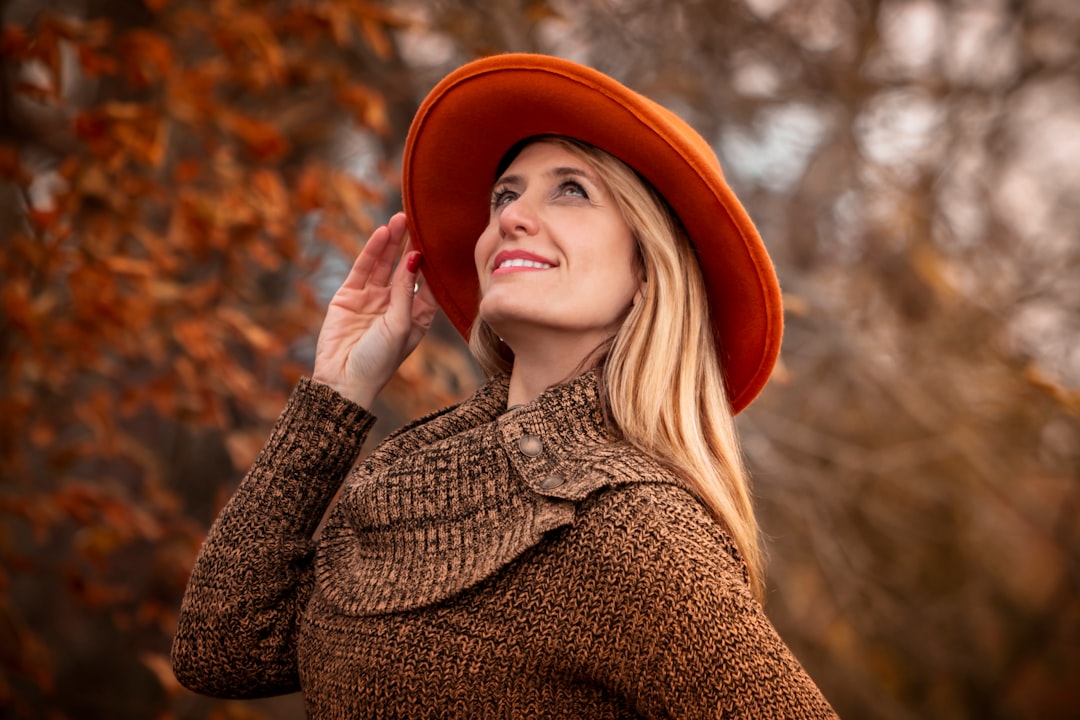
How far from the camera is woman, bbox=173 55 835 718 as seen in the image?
1.53 meters

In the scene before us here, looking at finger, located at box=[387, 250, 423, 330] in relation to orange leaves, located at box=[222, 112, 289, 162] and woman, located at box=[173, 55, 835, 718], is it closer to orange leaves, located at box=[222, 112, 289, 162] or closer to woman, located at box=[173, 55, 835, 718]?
woman, located at box=[173, 55, 835, 718]

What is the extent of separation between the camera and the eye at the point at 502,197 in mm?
Result: 2070

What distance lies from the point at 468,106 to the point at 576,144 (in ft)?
0.73

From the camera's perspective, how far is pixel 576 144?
6.47 feet

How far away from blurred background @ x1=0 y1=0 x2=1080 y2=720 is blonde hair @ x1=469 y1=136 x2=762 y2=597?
39.7 inches

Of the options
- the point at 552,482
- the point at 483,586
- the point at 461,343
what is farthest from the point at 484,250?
the point at 461,343

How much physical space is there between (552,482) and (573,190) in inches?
23.2

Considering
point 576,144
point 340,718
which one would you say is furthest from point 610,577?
point 576,144

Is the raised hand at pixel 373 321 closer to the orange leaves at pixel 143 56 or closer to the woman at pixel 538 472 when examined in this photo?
the woman at pixel 538 472

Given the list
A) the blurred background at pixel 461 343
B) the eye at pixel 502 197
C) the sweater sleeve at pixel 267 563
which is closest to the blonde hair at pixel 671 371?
the eye at pixel 502 197

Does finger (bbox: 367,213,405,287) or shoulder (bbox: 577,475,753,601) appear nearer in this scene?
shoulder (bbox: 577,475,753,601)

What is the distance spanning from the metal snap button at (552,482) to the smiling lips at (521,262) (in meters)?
0.41

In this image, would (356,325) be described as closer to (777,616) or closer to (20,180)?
(20,180)

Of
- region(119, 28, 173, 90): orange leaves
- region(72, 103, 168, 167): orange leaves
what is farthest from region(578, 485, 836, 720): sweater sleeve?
region(119, 28, 173, 90): orange leaves
